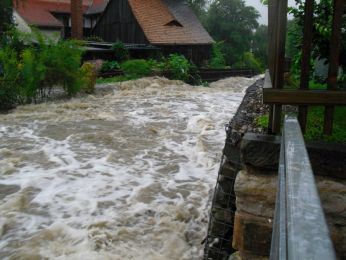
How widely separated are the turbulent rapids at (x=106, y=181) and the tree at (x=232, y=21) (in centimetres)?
2802

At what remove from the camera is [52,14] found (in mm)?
36969

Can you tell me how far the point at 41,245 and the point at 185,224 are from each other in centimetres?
172

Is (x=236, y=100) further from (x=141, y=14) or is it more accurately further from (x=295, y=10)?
(x=141, y=14)

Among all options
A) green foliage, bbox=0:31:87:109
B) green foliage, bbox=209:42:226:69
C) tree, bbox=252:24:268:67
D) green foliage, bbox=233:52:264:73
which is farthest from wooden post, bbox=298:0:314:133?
tree, bbox=252:24:268:67

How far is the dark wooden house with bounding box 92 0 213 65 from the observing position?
30.4 m

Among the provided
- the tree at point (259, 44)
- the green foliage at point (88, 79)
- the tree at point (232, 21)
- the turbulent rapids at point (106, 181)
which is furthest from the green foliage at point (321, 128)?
the tree at point (259, 44)

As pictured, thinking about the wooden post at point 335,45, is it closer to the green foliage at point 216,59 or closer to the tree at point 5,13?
the tree at point 5,13

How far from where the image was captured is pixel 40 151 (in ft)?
28.9

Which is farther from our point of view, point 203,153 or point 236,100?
point 236,100

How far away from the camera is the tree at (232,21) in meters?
40.0

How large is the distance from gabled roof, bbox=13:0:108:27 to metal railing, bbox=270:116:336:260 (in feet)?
109

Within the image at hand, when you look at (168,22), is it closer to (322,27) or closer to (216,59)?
(216,59)

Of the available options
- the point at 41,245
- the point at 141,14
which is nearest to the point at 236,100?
the point at 41,245

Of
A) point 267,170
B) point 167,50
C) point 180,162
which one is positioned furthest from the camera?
point 167,50
